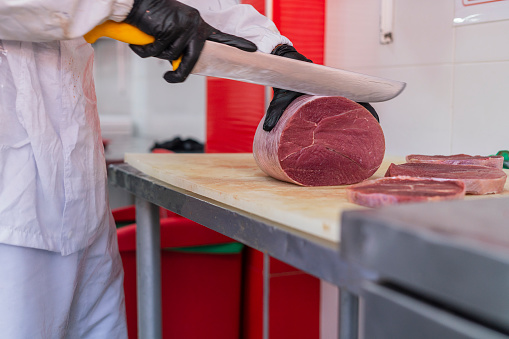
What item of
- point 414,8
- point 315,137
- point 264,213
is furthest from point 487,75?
point 264,213

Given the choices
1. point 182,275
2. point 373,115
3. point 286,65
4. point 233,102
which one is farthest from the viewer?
point 233,102

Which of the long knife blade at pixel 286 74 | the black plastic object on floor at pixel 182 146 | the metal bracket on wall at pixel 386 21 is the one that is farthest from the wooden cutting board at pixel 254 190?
the black plastic object on floor at pixel 182 146

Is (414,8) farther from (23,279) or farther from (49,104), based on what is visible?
(23,279)

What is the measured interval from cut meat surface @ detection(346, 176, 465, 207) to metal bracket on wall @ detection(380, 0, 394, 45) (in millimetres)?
1383

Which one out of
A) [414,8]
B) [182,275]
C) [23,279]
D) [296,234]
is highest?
[414,8]

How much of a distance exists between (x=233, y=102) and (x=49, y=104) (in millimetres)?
1574

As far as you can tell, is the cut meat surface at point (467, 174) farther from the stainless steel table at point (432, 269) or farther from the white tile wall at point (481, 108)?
the white tile wall at point (481, 108)

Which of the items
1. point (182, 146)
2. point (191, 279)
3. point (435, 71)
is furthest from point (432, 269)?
point (182, 146)

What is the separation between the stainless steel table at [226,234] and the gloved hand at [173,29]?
371 mm

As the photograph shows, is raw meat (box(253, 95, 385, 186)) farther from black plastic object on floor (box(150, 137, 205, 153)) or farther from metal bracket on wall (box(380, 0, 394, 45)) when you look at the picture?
black plastic object on floor (box(150, 137, 205, 153))

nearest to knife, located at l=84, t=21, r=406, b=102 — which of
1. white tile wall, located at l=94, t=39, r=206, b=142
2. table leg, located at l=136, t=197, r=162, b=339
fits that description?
table leg, located at l=136, t=197, r=162, b=339

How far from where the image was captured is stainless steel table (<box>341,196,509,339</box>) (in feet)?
1.86

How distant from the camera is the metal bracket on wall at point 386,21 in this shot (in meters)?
2.35

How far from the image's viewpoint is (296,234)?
954mm
